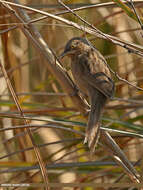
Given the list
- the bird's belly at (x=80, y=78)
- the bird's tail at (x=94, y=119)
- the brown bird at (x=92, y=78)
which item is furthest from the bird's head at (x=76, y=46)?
the bird's tail at (x=94, y=119)

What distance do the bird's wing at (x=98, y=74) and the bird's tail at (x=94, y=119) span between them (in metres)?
0.12

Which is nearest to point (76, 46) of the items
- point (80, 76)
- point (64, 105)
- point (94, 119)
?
point (80, 76)

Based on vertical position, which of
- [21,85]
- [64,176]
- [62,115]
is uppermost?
[21,85]

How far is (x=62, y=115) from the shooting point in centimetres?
405

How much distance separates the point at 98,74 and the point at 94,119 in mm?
362

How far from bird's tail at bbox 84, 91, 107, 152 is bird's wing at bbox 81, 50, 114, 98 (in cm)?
12

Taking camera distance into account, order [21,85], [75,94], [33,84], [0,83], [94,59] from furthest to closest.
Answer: [33,84] < [21,85] < [0,83] < [94,59] < [75,94]

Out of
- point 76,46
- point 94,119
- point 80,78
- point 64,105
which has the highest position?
point 76,46

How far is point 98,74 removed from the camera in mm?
2662

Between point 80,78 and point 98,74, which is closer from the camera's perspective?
point 98,74

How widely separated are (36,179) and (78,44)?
228 cm

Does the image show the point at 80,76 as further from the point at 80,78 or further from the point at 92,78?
the point at 92,78

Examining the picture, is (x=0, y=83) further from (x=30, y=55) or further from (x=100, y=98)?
(x=100, y=98)

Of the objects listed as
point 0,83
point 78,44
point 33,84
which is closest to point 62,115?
point 0,83
